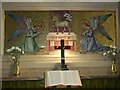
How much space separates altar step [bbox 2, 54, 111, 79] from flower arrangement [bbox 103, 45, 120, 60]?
17 cm

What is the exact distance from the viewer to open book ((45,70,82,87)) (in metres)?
4.64

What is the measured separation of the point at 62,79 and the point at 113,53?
278cm

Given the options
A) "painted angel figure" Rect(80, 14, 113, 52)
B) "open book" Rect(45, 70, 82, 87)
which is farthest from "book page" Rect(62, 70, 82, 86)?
"painted angel figure" Rect(80, 14, 113, 52)

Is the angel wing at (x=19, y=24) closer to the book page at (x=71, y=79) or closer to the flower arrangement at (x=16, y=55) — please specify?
the flower arrangement at (x=16, y=55)

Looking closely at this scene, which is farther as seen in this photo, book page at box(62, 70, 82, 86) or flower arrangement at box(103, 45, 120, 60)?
flower arrangement at box(103, 45, 120, 60)

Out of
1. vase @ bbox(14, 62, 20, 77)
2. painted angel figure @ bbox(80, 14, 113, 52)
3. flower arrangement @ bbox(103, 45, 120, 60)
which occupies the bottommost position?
vase @ bbox(14, 62, 20, 77)

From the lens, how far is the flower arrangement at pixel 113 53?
7.21 meters

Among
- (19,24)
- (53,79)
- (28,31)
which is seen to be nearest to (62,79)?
(53,79)

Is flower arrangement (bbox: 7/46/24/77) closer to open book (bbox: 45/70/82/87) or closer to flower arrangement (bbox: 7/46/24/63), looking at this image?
flower arrangement (bbox: 7/46/24/63)

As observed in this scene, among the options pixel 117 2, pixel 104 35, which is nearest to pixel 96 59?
pixel 104 35

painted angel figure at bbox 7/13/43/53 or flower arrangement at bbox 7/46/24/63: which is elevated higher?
painted angel figure at bbox 7/13/43/53

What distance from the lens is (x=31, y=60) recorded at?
7406 mm

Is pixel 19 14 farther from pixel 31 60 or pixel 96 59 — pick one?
pixel 96 59

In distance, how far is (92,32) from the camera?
7.58 m
